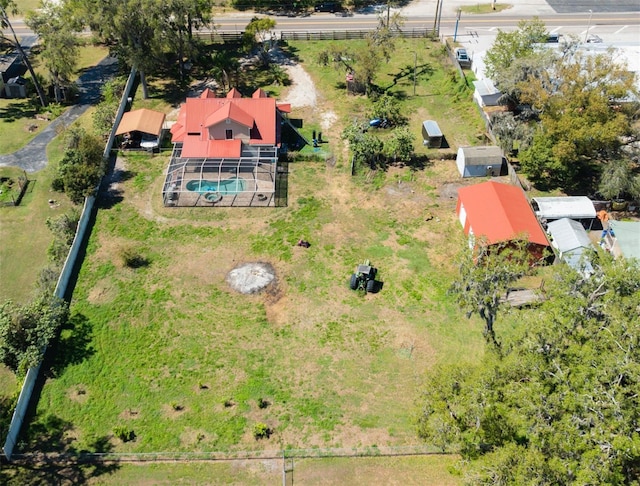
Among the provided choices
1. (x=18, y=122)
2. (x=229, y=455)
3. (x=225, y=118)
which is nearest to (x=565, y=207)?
(x=225, y=118)

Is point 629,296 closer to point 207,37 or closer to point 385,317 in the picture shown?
point 385,317

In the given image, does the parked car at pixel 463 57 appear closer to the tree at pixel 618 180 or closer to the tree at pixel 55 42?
the tree at pixel 618 180

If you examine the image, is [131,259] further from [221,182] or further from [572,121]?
[572,121]

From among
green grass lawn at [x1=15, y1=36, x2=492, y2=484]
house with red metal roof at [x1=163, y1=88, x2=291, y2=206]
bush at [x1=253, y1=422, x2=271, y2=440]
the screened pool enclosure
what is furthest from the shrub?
house with red metal roof at [x1=163, y1=88, x2=291, y2=206]

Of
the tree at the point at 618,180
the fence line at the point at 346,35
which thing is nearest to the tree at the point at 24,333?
the tree at the point at 618,180

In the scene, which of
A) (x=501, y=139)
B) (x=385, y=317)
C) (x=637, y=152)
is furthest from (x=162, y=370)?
(x=637, y=152)
